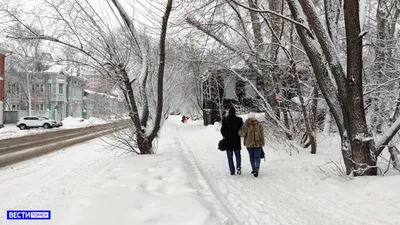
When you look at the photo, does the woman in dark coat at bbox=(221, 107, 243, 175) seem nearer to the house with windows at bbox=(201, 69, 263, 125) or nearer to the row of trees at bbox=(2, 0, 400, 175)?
the row of trees at bbox=(2, 0, 400, 175)

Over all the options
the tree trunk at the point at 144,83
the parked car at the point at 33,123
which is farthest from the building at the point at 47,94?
the tree trunk at the point at 144,83

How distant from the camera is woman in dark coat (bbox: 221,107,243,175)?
762cm

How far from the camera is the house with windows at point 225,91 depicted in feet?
48.7

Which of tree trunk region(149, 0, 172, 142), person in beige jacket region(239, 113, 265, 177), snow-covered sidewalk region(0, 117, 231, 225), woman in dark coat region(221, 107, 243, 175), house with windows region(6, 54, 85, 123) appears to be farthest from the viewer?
house with windows region(6, 54, 85, 123)

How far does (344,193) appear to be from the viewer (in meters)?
5.65

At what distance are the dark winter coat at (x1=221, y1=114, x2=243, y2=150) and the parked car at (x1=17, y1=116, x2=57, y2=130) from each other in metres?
35.4

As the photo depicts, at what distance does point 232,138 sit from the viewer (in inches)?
302

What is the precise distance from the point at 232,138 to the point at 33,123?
118 ft

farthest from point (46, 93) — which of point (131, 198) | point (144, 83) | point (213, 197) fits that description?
point (131, 198)

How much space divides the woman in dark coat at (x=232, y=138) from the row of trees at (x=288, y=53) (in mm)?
1897

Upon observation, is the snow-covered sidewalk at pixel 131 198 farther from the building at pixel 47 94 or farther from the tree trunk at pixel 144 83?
the building at pixel 47 94

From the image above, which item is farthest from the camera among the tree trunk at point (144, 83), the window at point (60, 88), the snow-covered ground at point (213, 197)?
the window at point (60, 88)

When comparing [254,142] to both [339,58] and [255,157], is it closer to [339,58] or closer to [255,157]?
[255,157]

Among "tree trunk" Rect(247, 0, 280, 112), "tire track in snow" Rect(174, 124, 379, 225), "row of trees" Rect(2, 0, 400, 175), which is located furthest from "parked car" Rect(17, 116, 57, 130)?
"tire track in snow" Rect(174, 124, 379, 225)
